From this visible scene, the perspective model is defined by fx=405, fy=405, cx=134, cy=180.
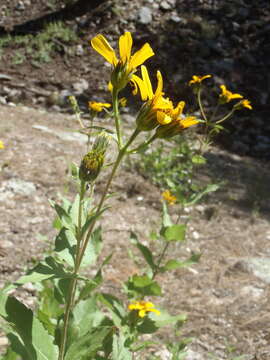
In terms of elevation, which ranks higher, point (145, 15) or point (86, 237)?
point (86, 237)

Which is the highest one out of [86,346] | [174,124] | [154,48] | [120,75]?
[120,75]

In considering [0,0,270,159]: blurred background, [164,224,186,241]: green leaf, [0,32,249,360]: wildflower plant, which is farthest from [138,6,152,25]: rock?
[0,32,249,360]: wildflower plant

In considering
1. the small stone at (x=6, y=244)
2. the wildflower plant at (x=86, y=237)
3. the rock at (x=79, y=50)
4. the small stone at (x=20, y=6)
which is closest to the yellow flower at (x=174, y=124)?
the wildflower plant at (x=86, y=237)

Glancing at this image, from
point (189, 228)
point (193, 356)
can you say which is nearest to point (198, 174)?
point (189, 228)

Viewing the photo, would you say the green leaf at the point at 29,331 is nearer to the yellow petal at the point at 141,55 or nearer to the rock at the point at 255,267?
the yellow petal at the point at 141,55

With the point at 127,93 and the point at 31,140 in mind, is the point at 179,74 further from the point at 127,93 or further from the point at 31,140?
the point at 31,140

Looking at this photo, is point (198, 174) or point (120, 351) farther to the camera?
point (198, 174)

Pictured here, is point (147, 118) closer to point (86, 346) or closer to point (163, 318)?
point (86, 346)

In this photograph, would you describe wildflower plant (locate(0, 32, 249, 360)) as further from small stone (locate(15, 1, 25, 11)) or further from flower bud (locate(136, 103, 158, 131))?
small stone (locate(15, 1, 25, 11))
